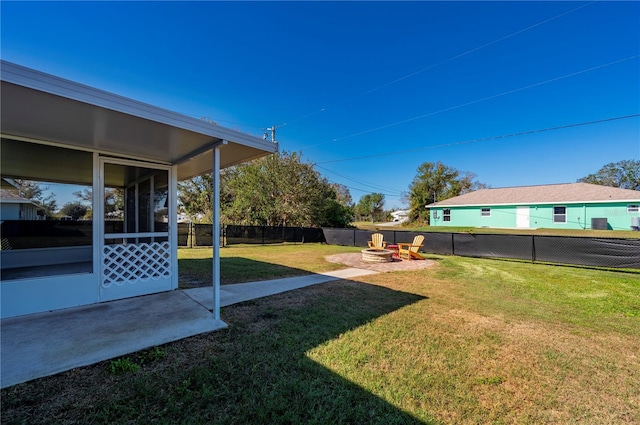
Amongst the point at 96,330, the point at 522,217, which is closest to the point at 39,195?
the point at 96,330

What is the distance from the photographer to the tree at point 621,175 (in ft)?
110

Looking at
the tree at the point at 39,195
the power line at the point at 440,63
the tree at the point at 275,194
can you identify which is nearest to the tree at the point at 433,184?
the tree at the point at 275,194

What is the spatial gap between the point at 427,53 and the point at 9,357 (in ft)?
48.1

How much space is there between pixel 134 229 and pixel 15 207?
1.62 metres

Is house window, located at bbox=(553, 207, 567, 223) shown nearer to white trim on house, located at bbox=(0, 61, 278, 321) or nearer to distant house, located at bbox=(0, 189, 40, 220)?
white trim on house, located at bbox=(0, 61, 278, 321)

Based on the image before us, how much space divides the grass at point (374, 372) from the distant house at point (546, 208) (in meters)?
18.5

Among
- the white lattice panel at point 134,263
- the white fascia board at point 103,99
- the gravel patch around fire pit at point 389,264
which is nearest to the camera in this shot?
the white fascia board at point 103,99

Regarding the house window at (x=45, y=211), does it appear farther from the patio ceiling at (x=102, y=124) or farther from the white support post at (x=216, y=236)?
the white support post at (x=216, y=236)

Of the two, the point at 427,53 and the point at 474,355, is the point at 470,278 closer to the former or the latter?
the point at 474,355

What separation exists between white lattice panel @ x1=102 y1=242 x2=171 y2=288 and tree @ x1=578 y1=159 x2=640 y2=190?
51391 millimetres

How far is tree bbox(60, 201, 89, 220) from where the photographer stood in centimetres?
448

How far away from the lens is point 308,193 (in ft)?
58.4

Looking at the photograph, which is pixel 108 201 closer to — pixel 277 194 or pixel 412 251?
pixel 412 251

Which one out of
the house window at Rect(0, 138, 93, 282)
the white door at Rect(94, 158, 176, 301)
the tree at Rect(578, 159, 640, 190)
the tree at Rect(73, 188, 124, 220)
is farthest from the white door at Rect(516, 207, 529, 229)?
the tree at Rect(578, 159, 640, 190)
